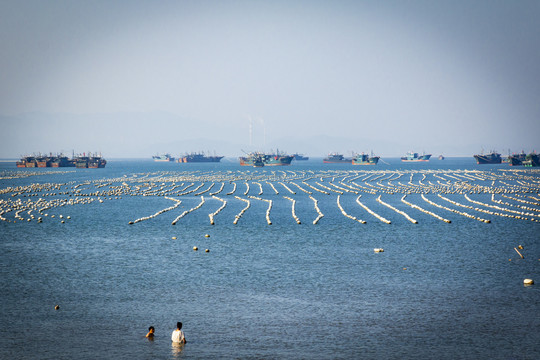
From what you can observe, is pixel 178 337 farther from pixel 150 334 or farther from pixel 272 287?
pixel 272 287

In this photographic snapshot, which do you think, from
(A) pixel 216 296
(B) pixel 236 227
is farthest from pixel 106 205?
(A) pixel 216 296

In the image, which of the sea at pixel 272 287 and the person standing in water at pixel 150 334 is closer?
the sea at pixel 272 287

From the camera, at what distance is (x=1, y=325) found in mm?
30516

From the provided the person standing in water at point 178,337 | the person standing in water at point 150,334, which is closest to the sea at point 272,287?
the person standing in water at point 178,337

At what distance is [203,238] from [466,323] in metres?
37.0

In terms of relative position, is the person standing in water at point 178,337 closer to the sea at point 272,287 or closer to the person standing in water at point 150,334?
the sea at point 272,287

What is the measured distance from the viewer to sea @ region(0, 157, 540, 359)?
91.4ft

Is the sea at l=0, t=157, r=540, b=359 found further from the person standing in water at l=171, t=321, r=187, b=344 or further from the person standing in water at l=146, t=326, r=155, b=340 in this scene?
the person standing in water at l=146, t=326, r=155, b=340

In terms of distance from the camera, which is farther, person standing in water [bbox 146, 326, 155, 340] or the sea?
person standing in water [bbox 146, 326, 155, 340]

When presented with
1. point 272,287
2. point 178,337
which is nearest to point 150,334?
point 178,337

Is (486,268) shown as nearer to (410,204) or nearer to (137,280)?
(137,280)

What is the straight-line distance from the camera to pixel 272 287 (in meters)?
38.9

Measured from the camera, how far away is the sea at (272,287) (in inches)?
1097

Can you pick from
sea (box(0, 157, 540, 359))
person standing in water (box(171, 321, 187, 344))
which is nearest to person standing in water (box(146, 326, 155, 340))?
sea (box(0, 157, 540, 359))
